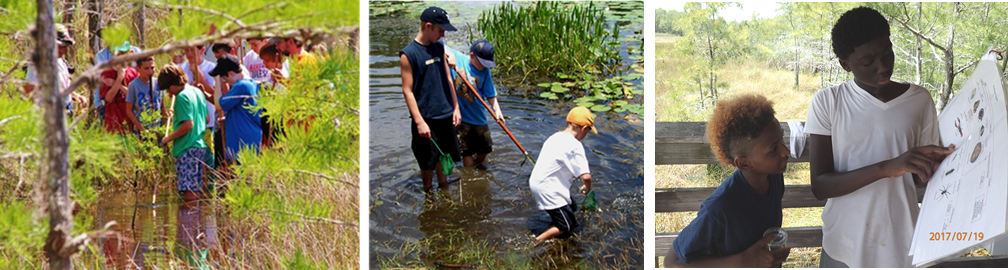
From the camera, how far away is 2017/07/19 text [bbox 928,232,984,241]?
3.72m

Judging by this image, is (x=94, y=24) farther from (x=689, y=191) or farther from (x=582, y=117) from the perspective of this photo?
(x=689, y=191)

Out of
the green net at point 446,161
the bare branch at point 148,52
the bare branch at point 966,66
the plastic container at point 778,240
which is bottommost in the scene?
the plastic container at point 778,240

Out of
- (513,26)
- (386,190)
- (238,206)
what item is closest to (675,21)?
(513,26)

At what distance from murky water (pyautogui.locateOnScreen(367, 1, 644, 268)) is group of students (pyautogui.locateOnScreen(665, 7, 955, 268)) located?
17.3 inches

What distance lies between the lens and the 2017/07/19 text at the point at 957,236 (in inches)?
147

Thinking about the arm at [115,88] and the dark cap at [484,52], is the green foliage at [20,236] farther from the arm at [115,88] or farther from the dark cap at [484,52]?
the dark cap at [484,52]

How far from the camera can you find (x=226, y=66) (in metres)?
4.01

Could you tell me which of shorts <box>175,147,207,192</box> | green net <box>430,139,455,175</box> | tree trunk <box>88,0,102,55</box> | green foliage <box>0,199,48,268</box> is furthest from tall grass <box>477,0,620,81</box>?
green foliage <box>0,199,48,268</box>

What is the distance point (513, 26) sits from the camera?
14.6 feet

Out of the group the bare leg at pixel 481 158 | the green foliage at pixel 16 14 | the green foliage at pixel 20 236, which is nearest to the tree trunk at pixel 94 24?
the green foliage at pixel 16 14

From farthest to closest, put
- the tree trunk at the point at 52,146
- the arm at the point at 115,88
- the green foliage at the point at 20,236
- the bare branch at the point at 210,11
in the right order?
1. the arm at the point at 115,88
2. the bare branch at the point at 210,11
3. the green foliage at the point at 20,236
4. the tree trunk at the point at 52,146

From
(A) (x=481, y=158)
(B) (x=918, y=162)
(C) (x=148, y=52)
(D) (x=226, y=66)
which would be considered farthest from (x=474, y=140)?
(B) (x=918, y=162)

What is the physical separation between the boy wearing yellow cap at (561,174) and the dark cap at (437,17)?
2.80 ft

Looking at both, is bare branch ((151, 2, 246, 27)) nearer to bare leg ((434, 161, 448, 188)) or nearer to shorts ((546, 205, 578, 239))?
bare leg ((434, 161, 448, 188))
